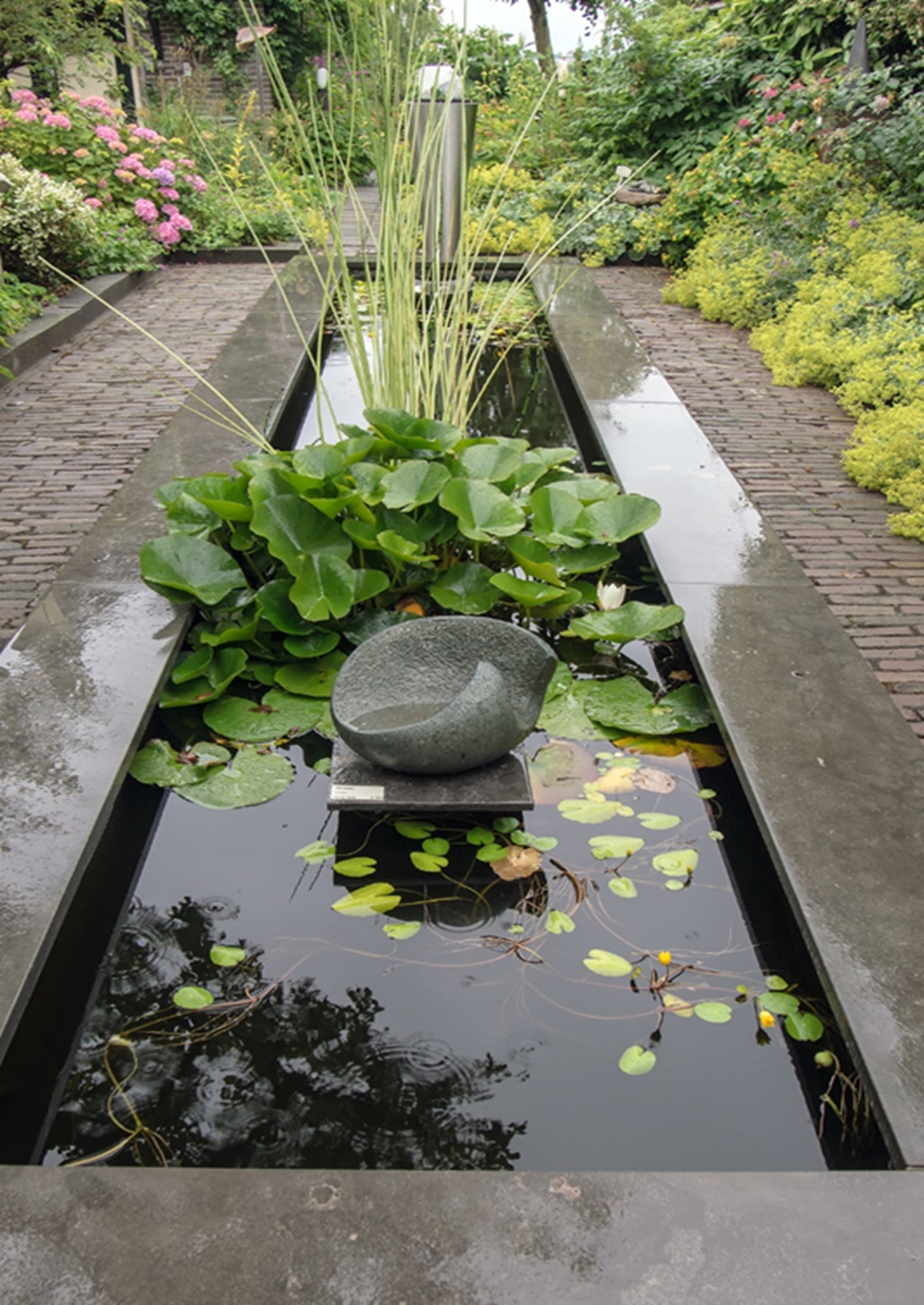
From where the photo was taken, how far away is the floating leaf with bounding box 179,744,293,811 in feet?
7.49

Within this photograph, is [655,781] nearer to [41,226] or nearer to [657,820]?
[657,820]

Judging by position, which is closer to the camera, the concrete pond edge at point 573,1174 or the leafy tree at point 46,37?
the concrete pond edge at point 573,1174

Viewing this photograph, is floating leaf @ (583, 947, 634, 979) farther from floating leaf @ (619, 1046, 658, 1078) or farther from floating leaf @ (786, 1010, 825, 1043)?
floating leaf @ (786, 1010, 825, 1043)

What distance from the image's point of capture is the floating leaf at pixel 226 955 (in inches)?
72.9

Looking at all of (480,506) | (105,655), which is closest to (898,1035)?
(480,506)

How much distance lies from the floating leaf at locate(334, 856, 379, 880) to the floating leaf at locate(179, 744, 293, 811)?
289 millimetres

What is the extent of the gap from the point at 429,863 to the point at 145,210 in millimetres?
7301

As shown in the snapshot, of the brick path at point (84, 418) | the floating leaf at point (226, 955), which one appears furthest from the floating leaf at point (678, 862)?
the brick path at point (84, 418)

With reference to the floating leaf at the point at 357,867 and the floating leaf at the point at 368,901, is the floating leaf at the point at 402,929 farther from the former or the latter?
the floating leaf at the point at 357,867

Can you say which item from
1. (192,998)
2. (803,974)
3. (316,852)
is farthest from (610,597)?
(192,998)

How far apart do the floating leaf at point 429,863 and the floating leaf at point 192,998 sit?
49cm

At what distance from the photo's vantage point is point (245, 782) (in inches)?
92.0

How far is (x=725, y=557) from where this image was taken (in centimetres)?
313

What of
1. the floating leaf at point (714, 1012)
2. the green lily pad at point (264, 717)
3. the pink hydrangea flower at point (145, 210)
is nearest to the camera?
the floating leaf at point (714, 1012)
